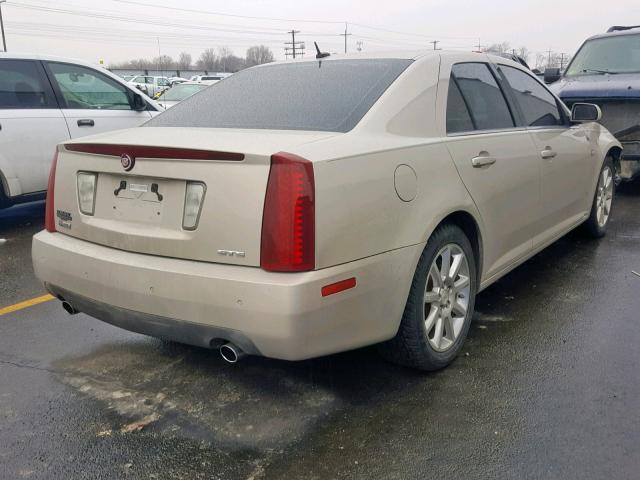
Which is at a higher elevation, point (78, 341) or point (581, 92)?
point (581, 92)

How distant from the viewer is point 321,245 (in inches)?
94.3

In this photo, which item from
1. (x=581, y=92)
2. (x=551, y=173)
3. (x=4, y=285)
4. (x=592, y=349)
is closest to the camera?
(x=592, y=349)

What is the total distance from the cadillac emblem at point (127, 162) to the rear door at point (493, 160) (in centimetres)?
154

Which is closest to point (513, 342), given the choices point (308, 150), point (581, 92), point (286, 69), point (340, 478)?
point (340, 478)

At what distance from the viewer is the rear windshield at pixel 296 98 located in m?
2.92

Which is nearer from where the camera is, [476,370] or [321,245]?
[321,245]

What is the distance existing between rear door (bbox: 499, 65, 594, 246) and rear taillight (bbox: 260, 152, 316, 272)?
223cm

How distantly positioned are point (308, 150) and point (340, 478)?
128 cm

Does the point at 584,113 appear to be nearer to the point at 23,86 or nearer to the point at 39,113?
the point at 39,113

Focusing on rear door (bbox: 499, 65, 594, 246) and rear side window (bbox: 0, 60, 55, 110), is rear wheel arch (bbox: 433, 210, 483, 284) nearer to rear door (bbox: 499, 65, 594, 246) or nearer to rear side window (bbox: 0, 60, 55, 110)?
rear door (bbox: 499, 65, 594, 246)

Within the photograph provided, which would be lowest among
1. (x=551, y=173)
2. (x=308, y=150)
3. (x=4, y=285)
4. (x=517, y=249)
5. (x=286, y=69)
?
(x=4, y=285)

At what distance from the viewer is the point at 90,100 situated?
22.9 ft

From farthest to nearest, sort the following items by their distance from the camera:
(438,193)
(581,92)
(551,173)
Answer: (581,92)
(551,173)
(438,193)

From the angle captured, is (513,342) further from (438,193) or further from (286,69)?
(286,69)
